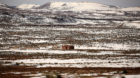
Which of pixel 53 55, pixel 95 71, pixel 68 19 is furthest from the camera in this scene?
pixel 68 19

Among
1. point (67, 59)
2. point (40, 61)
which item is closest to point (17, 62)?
point (40, 61)

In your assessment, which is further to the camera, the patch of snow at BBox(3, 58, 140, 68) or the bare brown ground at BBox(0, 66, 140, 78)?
the patch of snow at BBox(3, 58, 140, 68)

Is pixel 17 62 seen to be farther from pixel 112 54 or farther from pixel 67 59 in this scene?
pixel 112 54

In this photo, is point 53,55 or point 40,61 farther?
point 53,55

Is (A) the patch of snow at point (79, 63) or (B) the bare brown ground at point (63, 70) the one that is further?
(A) the patch of snow at point (79, 63)

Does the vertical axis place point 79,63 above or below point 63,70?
below

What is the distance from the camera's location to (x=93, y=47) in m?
38.2

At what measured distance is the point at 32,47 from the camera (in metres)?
37.8

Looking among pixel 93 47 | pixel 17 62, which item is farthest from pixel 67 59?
pixel 93 47

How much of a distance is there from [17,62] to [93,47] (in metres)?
12.6

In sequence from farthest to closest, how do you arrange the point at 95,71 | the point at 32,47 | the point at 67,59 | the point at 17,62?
1. the point at 32,47
2. the point at 67,59
3. the point at 17,62
4. the point at 95,71

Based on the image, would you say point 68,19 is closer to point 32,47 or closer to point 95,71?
point 32,47

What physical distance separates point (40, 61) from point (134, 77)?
988 centimetres

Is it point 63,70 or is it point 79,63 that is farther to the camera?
point 79,63
